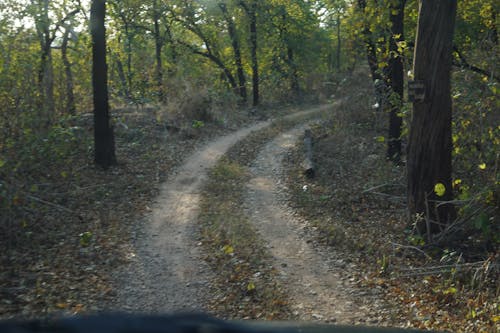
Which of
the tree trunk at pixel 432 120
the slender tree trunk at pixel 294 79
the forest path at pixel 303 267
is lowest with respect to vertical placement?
the forest path at pixel 303 267

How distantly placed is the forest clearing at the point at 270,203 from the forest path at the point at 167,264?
0.04 metres

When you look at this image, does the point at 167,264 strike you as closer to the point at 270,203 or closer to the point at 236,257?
the point at 236,257

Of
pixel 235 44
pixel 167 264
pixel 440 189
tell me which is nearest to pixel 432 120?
pixel 440 189

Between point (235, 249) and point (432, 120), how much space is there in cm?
435

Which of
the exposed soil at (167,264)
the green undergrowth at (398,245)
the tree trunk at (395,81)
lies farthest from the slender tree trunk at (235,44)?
the exposed soil at (167,264)

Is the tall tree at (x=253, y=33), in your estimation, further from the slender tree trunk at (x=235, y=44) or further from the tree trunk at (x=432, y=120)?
the tree trunk at (x=432, y=120)

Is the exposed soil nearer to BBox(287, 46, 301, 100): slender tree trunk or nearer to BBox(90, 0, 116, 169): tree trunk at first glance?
BBox(90, 0, 116, 169): tree trunk

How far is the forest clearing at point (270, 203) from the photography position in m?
7.51

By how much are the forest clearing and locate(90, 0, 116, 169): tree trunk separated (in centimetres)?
4

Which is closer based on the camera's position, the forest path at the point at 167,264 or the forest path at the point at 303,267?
the forest path at the point at 303,267

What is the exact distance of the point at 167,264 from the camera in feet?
29.6

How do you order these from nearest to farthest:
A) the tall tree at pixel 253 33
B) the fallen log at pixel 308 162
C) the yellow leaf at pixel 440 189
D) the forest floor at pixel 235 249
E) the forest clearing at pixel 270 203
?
the forest floor at pixel 235 249 → the forest clearing at pixel 270 203 → the yellow leaf at pixel 440 189 → the fallen log at pixel 308 162 → the tall tree at pixel 253 33

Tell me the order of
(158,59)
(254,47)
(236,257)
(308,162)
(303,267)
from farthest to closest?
(254,47)
(158,59)
(308,162)
(236,257)
(303,267)

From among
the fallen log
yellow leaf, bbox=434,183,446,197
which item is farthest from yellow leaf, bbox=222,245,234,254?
the fallen log
